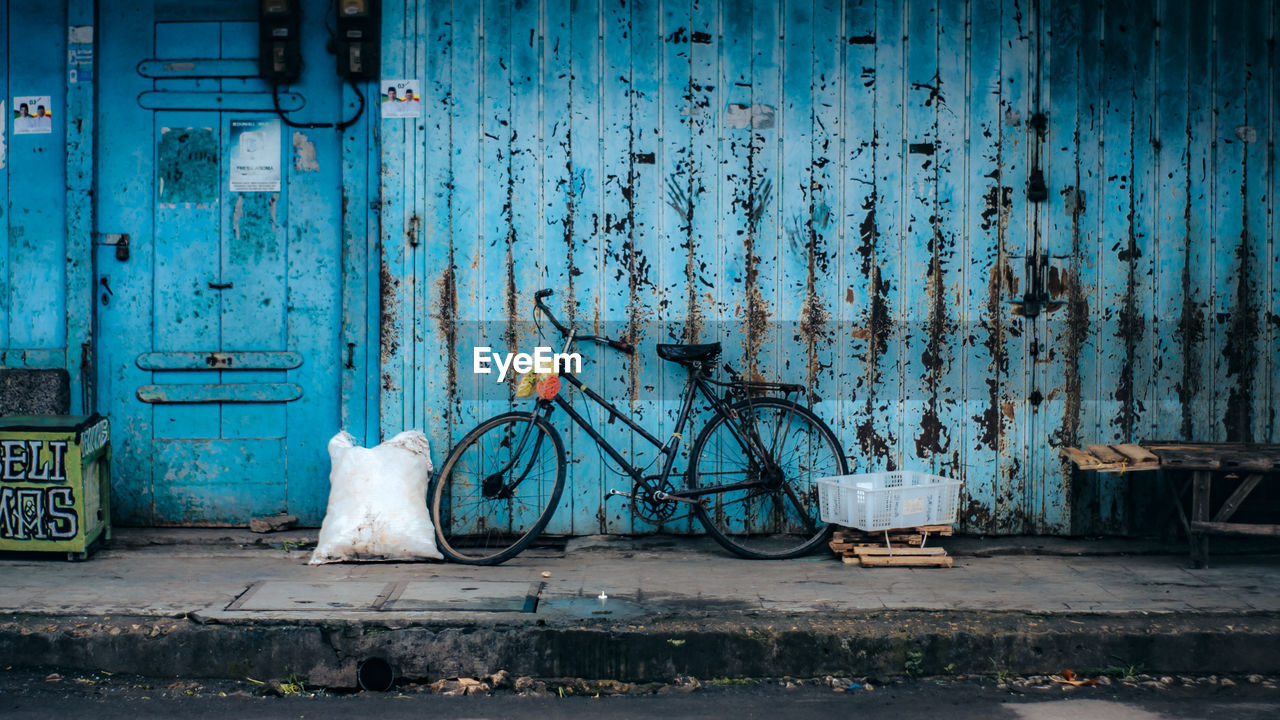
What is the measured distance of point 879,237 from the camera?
19.2 feet

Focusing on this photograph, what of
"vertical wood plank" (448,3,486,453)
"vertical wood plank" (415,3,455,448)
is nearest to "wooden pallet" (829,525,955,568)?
"vertical wood plank" (415,3,455,448)

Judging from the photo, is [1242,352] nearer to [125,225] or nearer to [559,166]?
[559,166]

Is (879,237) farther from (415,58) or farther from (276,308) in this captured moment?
(276,308)

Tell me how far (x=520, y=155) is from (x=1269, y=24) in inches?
173

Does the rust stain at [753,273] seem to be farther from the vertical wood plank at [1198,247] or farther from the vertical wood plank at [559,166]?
the vertical wood plank at [1198,247]

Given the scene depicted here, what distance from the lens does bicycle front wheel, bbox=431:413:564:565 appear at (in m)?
5.58

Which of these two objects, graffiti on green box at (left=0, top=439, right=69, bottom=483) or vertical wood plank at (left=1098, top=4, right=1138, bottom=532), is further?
vertical wood plank at (left=1098, top=4, right=1138, bottom=532)

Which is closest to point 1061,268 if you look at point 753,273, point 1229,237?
point 1229,237

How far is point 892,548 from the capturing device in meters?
5.42

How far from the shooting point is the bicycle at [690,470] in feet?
18.2

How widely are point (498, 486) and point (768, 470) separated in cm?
151

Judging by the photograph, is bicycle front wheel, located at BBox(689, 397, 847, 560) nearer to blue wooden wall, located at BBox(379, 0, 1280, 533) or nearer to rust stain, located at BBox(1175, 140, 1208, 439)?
blue wooden wall, located at BBox(379, 0, 1280, 533)

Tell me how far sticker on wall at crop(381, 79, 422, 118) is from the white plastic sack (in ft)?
6.20

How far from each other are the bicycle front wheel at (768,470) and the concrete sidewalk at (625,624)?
832 mm
